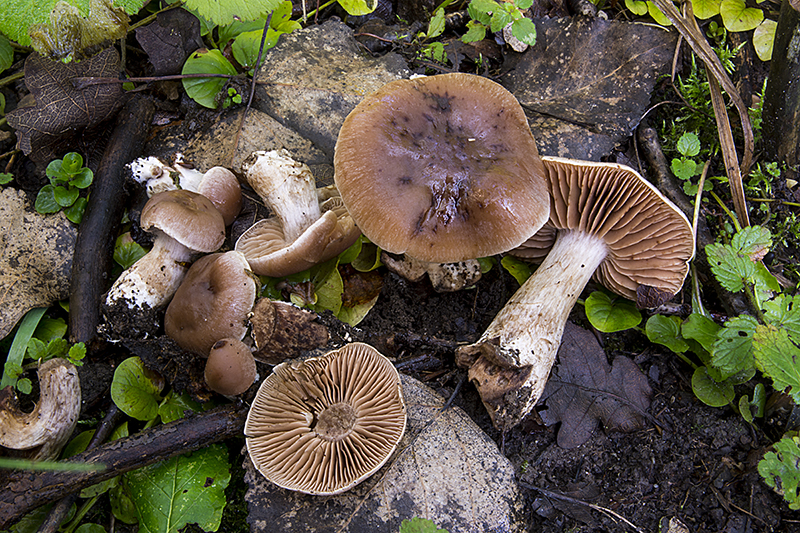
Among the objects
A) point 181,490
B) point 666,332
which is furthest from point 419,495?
point 666,332

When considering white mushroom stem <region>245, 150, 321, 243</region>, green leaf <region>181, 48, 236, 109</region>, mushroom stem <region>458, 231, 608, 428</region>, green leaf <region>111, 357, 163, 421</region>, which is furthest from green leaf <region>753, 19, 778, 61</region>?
green leaf <region>111, 357, 163, 421</region>

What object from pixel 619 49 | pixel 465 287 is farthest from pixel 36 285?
pixel 619 49

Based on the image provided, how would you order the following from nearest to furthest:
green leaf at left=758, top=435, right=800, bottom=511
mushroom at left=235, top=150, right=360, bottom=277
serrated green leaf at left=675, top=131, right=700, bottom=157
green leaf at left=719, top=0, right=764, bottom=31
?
green leaf at left=758, top=435, right=800, bottom=511
mushroom at left=235, top=150, right=360, bottom=277
serrated green leaf at left=675, top=131, right=700, bottom=157
green leaf at left=719, top=0, right=764, bottom=31

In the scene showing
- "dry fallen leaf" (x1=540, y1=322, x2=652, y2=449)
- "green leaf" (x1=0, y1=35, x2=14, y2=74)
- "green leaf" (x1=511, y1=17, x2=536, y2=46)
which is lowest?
"dry fallen leaf" (x1=540, y1=322, x2=652, y2=449)

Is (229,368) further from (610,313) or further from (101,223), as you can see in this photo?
(610,313)

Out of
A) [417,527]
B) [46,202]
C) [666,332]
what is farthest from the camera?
[46,202]

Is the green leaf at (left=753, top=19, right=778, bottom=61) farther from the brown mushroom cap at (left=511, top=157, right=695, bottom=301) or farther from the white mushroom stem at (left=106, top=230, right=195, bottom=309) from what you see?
the white mushroom stem at (left=106, top=230, right=195, bottom=309)
